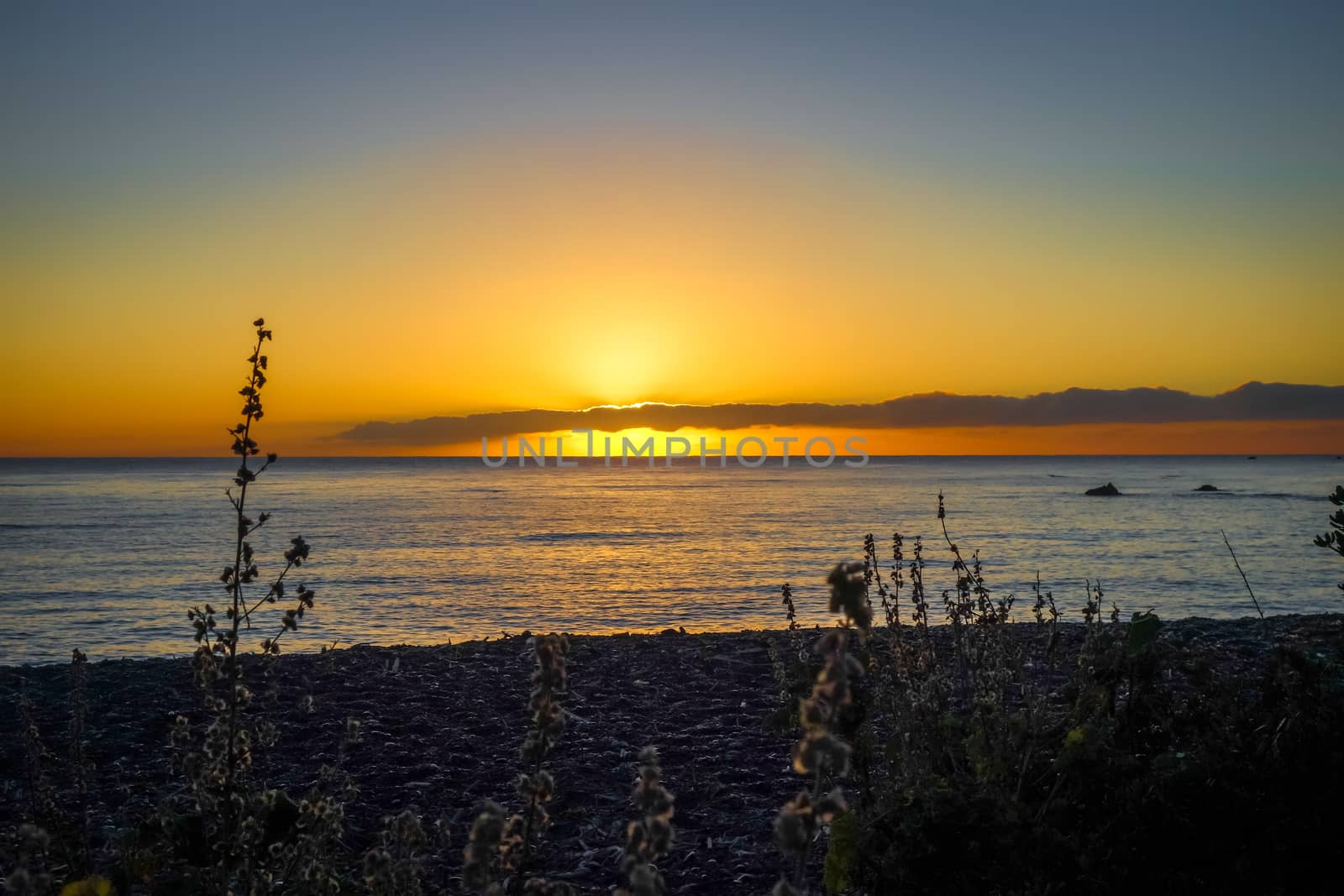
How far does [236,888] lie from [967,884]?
3.52 meters

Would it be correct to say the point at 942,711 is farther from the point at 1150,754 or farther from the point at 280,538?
the point at 280,538

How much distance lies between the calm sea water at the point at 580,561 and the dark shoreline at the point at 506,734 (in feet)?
19.0

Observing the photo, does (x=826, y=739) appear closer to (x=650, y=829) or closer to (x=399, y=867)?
(x=650, y=829)

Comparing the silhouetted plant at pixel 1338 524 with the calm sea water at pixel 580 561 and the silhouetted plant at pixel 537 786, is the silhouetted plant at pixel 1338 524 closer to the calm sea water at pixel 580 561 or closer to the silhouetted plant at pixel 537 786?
the silhouetted plant at pixel 537 786

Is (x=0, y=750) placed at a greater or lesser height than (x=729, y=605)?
greater

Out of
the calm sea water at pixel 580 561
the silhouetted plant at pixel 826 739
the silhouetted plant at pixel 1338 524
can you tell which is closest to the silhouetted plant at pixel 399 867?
the silhouetted plant at pixel 826 739

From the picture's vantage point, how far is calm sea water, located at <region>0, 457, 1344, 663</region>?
19.2m

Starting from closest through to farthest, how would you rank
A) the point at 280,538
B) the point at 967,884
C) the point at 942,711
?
1. the point at 967,884
2. the point at 942,711
3. the point at 280,538

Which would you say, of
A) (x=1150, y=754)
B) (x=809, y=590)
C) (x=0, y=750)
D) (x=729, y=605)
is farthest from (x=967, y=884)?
(x=809, y=590)

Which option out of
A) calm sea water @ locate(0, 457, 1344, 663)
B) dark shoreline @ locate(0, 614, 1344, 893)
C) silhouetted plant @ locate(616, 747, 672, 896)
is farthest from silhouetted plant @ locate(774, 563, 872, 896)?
calm sea water @ locate(0, 457, 1344, 663)

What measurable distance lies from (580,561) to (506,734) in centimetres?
2463

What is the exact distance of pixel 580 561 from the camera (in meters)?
32.2

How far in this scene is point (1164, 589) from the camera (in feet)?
76.8

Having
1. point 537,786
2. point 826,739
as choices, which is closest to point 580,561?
point 537,786
